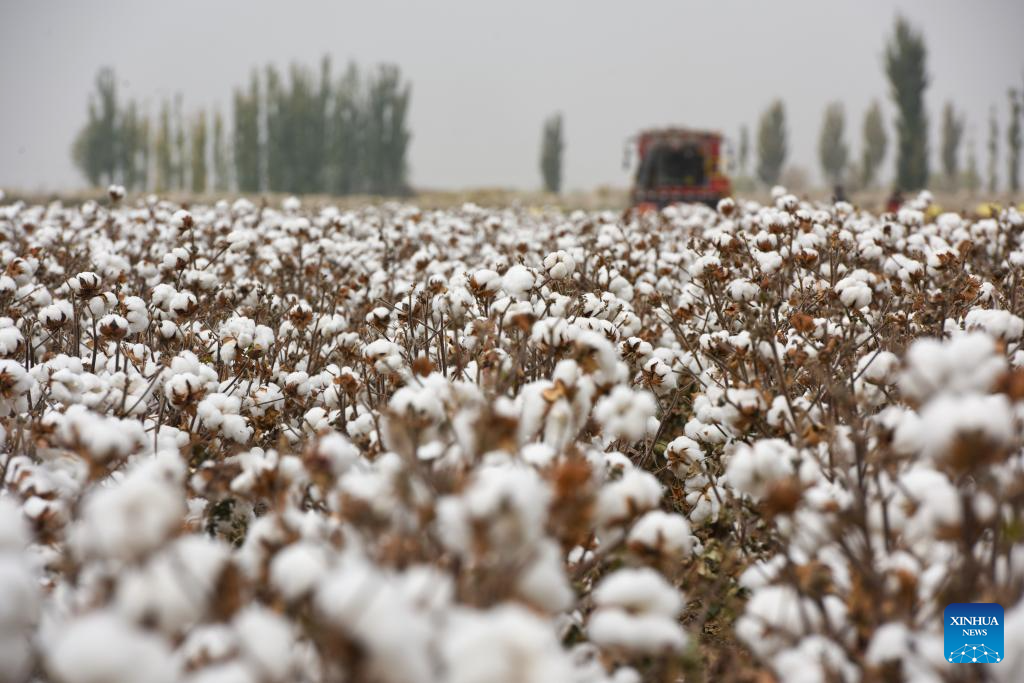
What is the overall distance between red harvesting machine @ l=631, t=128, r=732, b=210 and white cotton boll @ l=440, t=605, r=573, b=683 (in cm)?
1902

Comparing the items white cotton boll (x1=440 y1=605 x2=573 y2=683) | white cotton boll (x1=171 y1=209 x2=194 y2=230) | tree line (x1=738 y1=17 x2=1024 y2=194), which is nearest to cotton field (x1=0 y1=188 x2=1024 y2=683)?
white cotton boll (x1=440 y1=605 x2=573 y2=683)

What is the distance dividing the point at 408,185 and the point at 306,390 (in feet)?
158

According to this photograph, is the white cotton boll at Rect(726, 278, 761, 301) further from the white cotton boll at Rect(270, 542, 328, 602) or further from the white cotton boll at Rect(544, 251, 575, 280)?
the white cotton boll at Rect(270, 542, 328, 602)

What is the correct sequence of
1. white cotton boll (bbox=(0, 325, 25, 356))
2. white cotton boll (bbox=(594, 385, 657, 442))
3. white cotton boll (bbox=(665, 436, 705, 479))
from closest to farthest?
1. white cotton boll (bbox=(594, 385, 657, 442))
2. white cotton boll (bbox=(0, 325, 25, 356))
3. white cotton boll (bbox=(665, 436, 705, 479))

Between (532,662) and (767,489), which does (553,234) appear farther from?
(532,662)

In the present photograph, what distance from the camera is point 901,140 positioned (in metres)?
31.9

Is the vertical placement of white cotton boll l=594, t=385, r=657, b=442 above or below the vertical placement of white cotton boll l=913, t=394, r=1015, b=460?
below

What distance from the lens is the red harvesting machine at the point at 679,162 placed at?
19.6m

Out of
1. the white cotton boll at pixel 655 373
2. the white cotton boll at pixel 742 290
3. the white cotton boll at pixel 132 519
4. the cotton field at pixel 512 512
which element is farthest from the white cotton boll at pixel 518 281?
the white cotton boll at pixel 132 519

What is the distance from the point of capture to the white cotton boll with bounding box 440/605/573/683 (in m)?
0.90

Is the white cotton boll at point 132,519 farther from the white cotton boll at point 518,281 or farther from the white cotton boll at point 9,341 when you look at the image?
the white cotton boll at point 9,341

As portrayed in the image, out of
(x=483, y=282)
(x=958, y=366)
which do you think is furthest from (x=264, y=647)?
(x=483, y=282)

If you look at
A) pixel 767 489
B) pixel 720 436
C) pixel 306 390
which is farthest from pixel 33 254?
pixel 767 489

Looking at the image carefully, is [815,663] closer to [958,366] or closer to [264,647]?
[958,366]
